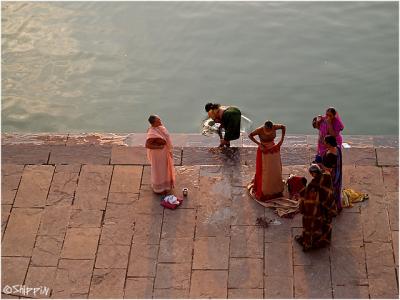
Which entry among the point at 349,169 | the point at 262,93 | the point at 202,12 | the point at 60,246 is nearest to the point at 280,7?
the point at 202,12

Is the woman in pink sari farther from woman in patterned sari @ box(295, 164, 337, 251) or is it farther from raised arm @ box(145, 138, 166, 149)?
raised arm @ box(145, 138, 166, 149)

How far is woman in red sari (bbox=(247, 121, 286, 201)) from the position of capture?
26.1 feet

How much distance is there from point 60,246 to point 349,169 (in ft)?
14.1

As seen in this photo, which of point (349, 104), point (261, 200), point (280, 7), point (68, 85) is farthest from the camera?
point (280, 7)

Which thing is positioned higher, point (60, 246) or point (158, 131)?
point (158, 131)

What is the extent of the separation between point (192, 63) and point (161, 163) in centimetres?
498

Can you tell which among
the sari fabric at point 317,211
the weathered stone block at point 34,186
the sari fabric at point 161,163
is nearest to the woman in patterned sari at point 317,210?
the sari fabric at point 317,211

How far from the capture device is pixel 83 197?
8859mm

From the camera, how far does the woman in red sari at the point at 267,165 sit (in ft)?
26.1

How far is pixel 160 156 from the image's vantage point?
842 centimetres

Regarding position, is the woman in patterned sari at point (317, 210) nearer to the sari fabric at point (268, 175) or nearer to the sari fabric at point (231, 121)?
the sari fabric at point (268, 175)

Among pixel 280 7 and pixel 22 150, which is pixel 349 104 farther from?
pixel 22 150

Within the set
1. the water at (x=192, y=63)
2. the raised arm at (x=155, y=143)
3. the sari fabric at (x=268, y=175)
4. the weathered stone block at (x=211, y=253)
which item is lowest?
the water at (x=192, y=63)

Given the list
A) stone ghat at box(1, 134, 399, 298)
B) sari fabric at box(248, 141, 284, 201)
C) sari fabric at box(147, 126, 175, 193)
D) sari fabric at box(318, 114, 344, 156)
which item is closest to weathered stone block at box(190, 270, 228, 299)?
stone ghat at box(1, 134, 399, 298)
